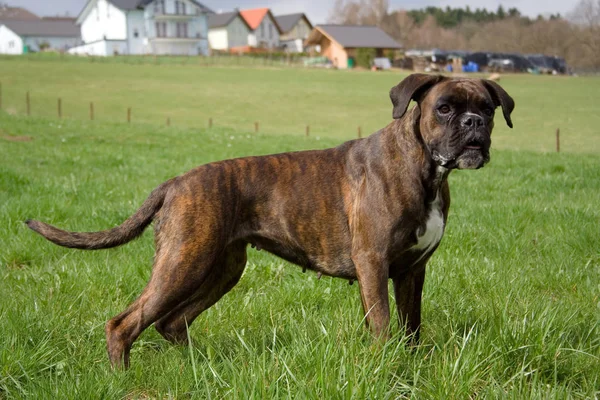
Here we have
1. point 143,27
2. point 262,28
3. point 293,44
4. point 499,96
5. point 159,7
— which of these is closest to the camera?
point 499,96

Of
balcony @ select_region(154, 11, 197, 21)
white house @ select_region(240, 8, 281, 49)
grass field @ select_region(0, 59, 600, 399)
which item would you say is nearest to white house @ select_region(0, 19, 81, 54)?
balcony @ select_region(154, 11, 197, 21)

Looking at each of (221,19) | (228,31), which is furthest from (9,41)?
(228,31)

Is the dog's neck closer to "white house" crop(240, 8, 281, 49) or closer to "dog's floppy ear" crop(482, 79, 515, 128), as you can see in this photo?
"dog's floppy ear" crop(482, 79, 515, 128)

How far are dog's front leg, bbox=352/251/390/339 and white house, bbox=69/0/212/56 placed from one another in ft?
264

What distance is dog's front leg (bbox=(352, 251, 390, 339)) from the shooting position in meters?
3.95

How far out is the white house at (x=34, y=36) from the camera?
99125 millimetres

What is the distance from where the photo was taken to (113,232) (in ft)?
14.4

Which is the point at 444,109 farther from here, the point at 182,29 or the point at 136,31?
the point at 182,29

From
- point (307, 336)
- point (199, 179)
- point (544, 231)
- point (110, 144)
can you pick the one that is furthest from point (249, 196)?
point (110, 144)

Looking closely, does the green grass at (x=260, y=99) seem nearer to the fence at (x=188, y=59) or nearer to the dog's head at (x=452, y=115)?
the fence at (x=188, y=59)

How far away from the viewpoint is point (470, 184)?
11.3 meters

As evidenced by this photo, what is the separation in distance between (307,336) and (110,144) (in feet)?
51.9

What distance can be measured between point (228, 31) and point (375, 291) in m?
96.4

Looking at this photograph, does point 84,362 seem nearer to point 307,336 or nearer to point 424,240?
point 307,336
